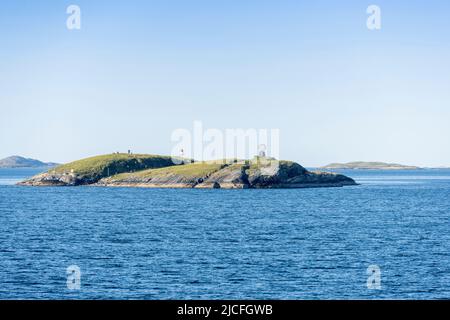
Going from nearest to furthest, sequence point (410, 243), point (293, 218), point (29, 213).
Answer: point (410, 243) < point (293, 218) < point (29, 213)

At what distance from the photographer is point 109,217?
12656 centimetres

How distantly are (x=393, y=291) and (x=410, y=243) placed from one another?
3375 centimetres

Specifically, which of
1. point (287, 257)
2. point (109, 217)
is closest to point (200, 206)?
point (109, 217)

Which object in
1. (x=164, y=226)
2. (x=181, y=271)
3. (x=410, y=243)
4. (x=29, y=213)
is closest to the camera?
(x=181, y=271)

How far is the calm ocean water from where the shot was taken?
49.8 m

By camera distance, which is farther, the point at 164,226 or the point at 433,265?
the point at 164,226

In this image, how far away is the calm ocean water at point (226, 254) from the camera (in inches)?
1960

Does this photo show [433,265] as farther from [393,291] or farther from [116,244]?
[116,244]

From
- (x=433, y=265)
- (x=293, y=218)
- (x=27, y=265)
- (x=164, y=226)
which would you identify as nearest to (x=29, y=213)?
(x=164, y=226)

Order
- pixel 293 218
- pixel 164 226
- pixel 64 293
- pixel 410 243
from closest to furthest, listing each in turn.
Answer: pixel 64 293 → pixel 410 243 → pixel 164 226 → pixel 293 218

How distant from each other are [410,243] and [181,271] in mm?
36987

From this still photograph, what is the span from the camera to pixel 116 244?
81.1 metres

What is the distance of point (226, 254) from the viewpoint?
70875mm

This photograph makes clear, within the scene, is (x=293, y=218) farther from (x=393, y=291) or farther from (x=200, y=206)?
(x=393, y=291)
